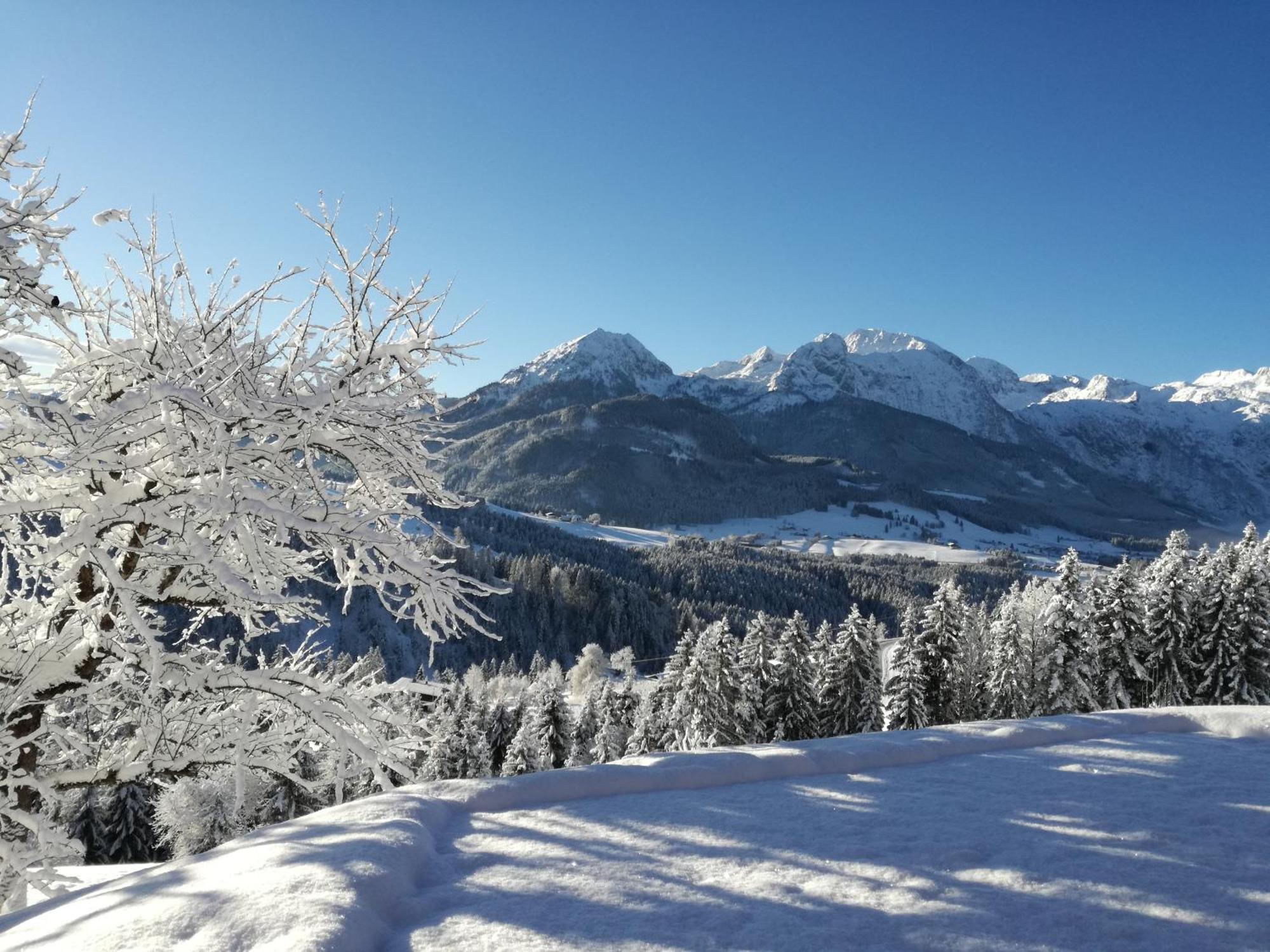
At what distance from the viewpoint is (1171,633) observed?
29.7 m

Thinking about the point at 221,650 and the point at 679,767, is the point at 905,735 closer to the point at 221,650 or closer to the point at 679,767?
the point at 679,767

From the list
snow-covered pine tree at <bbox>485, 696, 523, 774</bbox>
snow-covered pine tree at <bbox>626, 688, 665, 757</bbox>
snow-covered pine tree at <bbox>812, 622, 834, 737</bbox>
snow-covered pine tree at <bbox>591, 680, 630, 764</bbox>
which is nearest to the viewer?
snow-covered pine tree at <bbox>812, 622, 834, 737</bbox>

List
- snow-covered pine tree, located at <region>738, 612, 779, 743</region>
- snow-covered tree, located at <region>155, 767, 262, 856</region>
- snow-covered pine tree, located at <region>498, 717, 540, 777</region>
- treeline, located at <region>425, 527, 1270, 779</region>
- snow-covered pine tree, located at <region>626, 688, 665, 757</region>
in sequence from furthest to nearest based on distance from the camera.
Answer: snow-covered pine tree, located at <region>626, 688, 665, 757</region> → snow-covered pine tree, located at <region>498, 717, 540, 777</region> → snow-covered pine tree, located at <region>738, 612, 779, 743</region> → treeline, located at <region>425, 527, 1270, 779</region> → snow-covered tree, located at <region>155, 767, 262, 856</region>

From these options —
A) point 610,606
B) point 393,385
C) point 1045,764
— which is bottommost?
point 610,606

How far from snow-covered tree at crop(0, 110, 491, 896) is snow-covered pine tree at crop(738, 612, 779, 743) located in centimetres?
2811

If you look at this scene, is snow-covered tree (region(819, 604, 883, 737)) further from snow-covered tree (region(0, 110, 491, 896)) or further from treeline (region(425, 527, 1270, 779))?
snow-covered tree (region(0, 110, 491, 896))

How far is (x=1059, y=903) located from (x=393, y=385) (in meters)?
5.99

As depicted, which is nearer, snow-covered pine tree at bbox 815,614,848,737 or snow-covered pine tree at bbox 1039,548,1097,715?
snow-covered pine tree at bbox 1039,548,1097,715

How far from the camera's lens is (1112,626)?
101 feet

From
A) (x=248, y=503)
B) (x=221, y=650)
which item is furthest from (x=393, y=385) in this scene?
(x=221, y=650)

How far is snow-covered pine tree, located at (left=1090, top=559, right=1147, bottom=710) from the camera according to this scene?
30.3 m

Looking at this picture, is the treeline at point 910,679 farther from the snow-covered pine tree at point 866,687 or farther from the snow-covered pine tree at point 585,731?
the snow-covered pine tree at point 585,731

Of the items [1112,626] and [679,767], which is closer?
[679,767]

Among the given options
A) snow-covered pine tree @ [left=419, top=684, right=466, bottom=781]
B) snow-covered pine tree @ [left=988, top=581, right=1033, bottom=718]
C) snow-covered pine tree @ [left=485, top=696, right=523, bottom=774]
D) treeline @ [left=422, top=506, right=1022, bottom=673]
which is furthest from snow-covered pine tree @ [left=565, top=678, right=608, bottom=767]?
treeline @ [left=422, top=506, right=1022, bottom=673]
